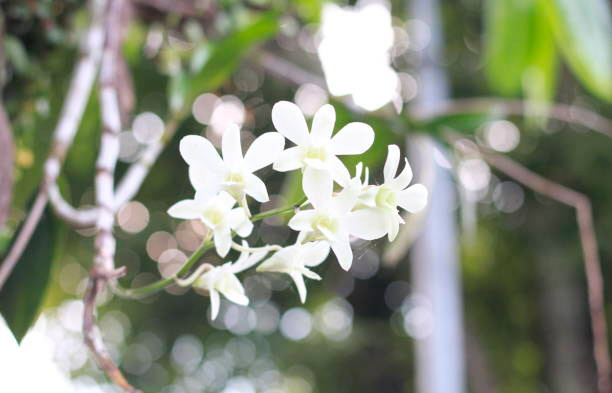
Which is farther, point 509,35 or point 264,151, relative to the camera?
point 509,35

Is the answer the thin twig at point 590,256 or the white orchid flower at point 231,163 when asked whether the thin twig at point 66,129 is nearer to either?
the white orchid flower at point 231,163

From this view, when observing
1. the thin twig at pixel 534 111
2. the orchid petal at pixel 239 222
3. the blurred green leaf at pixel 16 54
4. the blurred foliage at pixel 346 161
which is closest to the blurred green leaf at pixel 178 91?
the blurred foliage at pixel 346 161

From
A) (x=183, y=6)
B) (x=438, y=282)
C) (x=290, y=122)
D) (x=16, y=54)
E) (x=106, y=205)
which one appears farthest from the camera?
(x=438, y=282)

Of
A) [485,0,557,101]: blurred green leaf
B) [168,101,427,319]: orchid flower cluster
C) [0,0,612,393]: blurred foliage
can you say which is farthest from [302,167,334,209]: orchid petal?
[485,0,557,101]: blurred green leaf

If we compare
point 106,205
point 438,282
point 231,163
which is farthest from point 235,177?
point 438,282

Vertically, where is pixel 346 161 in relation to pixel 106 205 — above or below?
above

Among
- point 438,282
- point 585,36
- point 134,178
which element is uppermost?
point 585,36

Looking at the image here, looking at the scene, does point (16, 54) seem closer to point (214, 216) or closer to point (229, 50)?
point (229, 50)

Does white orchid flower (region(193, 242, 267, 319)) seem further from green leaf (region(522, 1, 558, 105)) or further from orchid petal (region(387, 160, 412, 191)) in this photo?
green leaf (region(522, 1, 558, 105))
